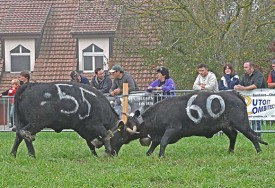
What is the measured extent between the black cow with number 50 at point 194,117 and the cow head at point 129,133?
0.06m

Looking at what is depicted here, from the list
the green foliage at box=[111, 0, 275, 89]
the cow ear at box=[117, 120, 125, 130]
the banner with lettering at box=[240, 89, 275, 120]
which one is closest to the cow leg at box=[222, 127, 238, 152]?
the cow ear at box=[117, 120, 125, 130]

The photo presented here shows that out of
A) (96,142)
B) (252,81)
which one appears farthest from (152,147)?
(252,81)

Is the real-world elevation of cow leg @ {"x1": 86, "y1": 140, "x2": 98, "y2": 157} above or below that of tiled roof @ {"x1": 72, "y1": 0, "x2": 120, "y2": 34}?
below

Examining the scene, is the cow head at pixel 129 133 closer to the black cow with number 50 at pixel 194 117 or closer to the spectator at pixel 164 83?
the black cow with number 50 at pixel 194 117

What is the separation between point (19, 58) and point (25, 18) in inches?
73.2

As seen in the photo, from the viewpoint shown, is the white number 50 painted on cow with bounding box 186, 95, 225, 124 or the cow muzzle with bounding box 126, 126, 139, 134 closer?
the white number 50 painted on cow with bounding box 186, 95, 225, 124

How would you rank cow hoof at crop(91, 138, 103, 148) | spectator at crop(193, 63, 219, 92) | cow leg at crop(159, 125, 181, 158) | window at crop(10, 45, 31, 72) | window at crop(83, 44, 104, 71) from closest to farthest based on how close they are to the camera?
cow leg at crop(159, 125, 181, 158) → cow hoof at crop(91, 138, 103, 148) → spectator at crop(193, 63, 219, 92) → window at crop(83, 44, 104, 71) → window at crop(10, 45, 31, 72)

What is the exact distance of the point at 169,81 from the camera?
57.7 ft

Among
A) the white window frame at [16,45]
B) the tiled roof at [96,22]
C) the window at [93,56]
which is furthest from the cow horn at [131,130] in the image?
the white window frame at [16,45]

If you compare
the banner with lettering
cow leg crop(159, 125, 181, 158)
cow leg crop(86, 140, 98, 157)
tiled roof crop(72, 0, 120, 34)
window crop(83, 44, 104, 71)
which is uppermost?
tiled roof crop(72, 0, 120, 34)

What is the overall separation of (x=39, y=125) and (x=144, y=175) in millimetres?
3373

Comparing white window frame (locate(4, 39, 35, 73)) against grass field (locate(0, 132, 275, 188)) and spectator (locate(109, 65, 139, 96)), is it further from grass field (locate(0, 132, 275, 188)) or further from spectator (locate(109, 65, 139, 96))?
grass field (locate(0, 132, 275, 188))

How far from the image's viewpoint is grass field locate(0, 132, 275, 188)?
10.6m

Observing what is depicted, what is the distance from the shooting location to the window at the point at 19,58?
116 feet
